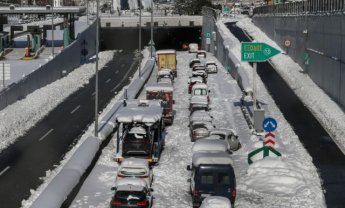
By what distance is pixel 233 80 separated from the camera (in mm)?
66125

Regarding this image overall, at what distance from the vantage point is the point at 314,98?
171ft

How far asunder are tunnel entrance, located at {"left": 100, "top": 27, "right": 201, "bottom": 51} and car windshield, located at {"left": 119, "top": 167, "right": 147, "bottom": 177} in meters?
89.9

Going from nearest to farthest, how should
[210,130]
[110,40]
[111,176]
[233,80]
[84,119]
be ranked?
[111,176] < [210,130] < [84,119] < [233,80] < [110,40]

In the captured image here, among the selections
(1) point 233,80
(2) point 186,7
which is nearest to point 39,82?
(1) point 233,80

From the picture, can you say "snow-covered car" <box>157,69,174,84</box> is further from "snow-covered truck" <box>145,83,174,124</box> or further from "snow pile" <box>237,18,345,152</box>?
"snow-covered truck" <box>145,83,174,124</box>

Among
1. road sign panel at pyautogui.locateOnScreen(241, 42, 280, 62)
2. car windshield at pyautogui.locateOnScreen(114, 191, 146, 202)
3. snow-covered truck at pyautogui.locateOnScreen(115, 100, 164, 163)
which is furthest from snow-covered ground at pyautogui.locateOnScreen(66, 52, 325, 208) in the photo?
road sign panel at pyautogui.locateOnScreen(241, 42, 280, 62)

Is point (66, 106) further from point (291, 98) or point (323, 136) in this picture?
point (323, 136)

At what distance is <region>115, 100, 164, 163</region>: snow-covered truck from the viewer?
33031 mm

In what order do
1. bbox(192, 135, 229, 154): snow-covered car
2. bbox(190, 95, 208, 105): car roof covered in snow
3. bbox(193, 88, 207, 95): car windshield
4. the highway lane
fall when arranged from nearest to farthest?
the highway lane < bbox(192, 135, 229, 154): snow-covered car < bbox(190, 95, 208, 105): car roof covered in snow < bbox(193, 88, 207, 95): car windshield

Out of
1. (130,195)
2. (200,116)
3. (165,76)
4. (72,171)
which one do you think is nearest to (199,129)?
(200,116)

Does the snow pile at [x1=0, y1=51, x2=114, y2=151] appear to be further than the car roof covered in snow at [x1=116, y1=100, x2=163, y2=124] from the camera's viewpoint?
Yes

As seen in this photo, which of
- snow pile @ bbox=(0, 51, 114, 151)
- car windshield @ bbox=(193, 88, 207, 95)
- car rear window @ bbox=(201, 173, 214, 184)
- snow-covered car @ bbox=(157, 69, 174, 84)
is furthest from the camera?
snow-covered car @ bbox=(157, 69, 174, 84)

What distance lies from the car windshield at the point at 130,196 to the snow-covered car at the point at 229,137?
40.1 ft

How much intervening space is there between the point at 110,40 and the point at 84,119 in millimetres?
73357
